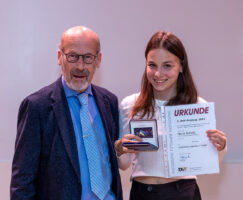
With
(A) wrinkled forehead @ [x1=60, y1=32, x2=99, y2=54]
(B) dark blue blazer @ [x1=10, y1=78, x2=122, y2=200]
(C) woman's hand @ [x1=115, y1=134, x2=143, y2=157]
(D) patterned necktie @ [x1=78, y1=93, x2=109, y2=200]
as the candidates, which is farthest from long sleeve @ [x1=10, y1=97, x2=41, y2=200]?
(C) woman's hand @ [x1=115, y1=134, x2=143, y2=157]

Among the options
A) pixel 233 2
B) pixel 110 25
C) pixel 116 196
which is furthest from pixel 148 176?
pixel 233 2

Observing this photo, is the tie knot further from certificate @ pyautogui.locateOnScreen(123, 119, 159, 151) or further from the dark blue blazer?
certificate @ pyautogui.locateOnScreen(123, 119, 159, 151)

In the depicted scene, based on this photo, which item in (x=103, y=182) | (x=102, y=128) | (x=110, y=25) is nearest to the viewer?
(x=103, y=182)

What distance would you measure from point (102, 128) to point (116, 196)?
466 millimetres

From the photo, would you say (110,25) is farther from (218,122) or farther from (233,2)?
(218,122)

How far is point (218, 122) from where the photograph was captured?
3.65 metres

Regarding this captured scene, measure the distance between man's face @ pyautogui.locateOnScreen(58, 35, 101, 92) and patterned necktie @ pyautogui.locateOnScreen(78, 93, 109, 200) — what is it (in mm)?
162

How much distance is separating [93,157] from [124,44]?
1.78m

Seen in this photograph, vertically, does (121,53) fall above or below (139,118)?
above

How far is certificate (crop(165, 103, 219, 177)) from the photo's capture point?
2.27 m

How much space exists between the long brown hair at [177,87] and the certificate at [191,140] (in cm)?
17

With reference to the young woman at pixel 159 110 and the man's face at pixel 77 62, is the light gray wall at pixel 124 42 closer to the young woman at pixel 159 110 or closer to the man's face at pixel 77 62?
the young woman at pixel 159 110

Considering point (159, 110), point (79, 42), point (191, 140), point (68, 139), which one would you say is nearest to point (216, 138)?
point (191, 140)

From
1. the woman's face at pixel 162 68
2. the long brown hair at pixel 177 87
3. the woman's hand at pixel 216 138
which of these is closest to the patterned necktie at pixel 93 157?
the long brown hair at pixel 177 87
